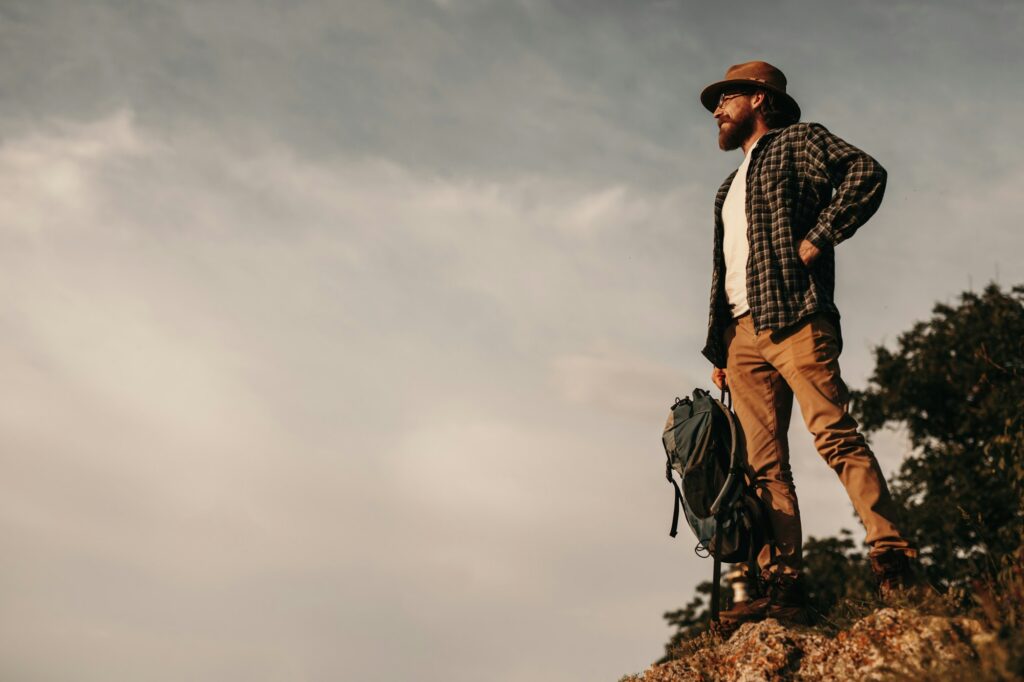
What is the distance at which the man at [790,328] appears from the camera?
536cm

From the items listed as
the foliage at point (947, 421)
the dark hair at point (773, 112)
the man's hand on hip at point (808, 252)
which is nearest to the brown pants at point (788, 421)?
the man's hand on hip at point (808, 252)

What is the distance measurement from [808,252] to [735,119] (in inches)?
50.8

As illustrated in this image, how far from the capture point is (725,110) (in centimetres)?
651

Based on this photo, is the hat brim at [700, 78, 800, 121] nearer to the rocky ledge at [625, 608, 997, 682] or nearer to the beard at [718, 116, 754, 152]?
the beard at [718, 116, 754, 152]

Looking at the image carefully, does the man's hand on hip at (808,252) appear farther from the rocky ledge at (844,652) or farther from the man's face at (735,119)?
the rocky ledge at (844,652)

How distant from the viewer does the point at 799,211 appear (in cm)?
589

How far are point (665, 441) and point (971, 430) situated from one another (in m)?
18.5

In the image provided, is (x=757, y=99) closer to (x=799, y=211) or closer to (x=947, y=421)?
(x=799, y=211)

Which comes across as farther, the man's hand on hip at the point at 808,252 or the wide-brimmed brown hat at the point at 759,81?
the wide-brimmed brown hat at the point at 759,81

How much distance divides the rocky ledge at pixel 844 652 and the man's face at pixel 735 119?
3.21 meters

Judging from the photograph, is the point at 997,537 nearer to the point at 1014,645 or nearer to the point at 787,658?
the point at 787,658

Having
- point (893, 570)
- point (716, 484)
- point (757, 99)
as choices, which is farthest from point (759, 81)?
point (893, 570)

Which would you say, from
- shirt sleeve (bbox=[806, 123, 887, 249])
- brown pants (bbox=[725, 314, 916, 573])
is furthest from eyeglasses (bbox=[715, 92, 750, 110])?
brown pants (bbox=[725, 314, 916, 573])

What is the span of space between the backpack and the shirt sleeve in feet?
4.10
